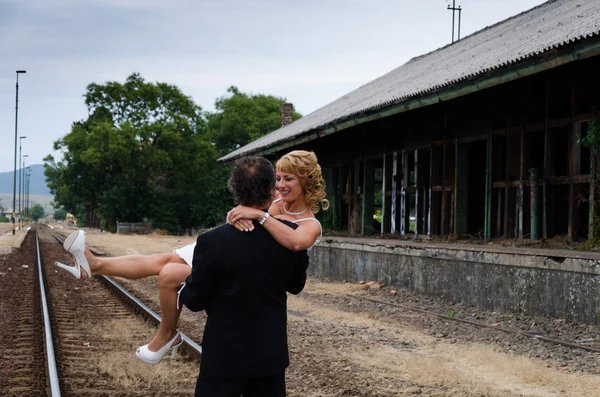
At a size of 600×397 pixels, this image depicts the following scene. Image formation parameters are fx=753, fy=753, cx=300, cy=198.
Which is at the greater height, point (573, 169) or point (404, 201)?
point (573, 169)

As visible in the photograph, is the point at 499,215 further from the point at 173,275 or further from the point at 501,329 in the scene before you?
the point at 173,275

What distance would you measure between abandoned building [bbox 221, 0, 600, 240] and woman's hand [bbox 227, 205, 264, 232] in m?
7.69

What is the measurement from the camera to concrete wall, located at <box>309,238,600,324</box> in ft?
30.7

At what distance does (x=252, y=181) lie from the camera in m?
3.12

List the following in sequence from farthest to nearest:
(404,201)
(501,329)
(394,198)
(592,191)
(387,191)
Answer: (387,191) → (394,198) → (404,201) → (592,191) → (501,329)

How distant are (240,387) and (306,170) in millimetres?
1086

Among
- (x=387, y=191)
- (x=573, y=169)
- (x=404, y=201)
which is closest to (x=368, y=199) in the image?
(x=387, y=191)

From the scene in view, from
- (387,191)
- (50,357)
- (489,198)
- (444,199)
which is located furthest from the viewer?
(387,191)

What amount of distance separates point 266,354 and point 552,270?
763 centimetres

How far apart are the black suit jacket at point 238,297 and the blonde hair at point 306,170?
2.02ft

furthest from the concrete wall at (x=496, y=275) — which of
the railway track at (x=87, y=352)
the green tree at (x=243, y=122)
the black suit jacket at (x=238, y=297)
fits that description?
the green tree at (x=243, y=122)

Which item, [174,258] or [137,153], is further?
[137,153]

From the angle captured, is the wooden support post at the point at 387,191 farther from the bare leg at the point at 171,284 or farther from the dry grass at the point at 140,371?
the bare leg at the point at 171,284

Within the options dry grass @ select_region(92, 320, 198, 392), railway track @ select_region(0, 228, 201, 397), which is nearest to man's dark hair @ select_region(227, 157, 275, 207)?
railway track @ select_region(0, 228, 201, 397)
